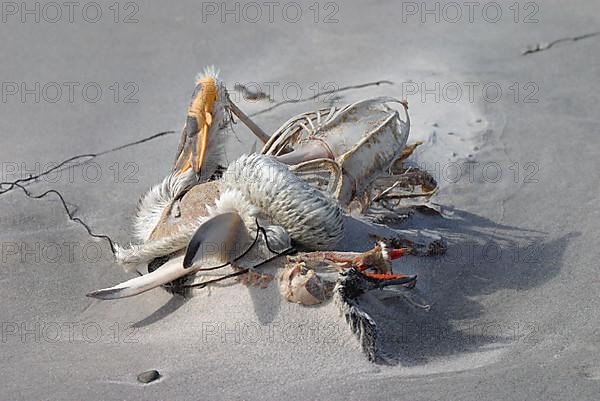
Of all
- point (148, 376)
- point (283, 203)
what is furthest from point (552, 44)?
point (148, 376)

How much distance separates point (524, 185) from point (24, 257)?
91.7 inches

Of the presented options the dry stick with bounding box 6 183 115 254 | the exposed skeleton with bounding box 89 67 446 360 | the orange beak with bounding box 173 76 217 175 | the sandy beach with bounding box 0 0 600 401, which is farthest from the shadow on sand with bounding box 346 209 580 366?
the dry stick with bounding box 6 183 115 254

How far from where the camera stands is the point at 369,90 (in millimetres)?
5027

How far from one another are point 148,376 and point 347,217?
3.57 ft

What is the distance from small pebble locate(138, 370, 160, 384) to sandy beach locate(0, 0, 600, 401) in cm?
3

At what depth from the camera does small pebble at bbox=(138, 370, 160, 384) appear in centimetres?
268

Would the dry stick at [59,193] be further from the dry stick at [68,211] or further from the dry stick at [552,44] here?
the dry stick at [552,44]

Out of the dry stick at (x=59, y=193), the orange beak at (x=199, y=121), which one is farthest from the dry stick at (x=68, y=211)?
the orange beak at (x=199, y=121)

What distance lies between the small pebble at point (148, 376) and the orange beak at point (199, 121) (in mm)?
994

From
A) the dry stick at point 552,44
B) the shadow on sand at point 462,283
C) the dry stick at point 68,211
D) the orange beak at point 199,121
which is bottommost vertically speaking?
the dry stick at point 68,211

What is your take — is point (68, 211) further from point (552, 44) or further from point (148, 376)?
point (552, 44)

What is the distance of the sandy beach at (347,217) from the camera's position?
2748 mm

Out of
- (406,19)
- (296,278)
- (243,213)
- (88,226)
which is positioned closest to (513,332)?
(296,278)

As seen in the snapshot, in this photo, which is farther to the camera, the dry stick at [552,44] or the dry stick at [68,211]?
the dry stick at [552,44]
